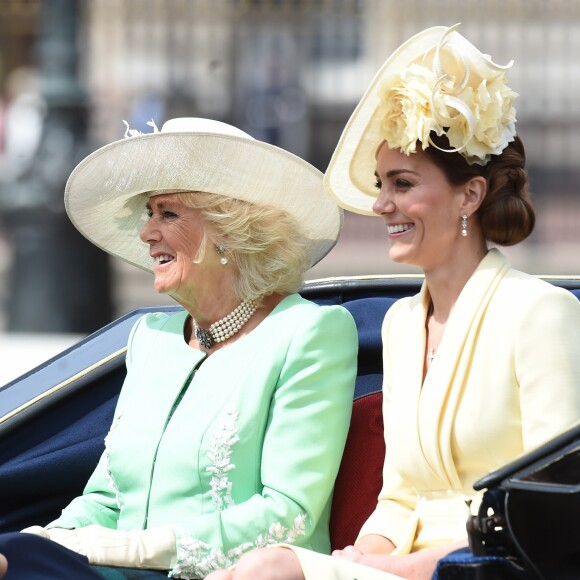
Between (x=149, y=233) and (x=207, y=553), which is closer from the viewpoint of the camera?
(x=207, y=553)

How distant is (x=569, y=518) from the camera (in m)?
2.70

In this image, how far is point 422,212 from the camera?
331cm

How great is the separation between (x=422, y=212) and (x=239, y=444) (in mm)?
707

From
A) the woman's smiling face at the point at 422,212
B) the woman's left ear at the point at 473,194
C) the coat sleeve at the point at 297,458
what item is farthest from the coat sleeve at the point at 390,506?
the woman's left ear at the point at 473,194

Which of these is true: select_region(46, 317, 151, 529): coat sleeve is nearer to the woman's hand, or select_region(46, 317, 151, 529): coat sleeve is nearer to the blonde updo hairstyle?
the blonde updo hairstyle

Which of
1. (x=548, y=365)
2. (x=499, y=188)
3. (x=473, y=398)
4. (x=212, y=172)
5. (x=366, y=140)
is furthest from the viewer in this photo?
(x=212, y=172)

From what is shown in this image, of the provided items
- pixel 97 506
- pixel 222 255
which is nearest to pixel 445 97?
pixel 222 255

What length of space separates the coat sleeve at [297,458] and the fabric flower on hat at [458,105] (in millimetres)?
560

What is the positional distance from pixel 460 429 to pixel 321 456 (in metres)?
0.43

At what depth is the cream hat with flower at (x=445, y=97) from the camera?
10.6 feet

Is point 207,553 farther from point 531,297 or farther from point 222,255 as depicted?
point 531,297

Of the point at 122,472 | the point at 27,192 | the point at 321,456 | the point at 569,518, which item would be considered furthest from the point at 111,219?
the point at 27,192

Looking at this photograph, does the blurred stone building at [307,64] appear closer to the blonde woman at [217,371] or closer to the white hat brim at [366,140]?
the blonde woman at [217,371]

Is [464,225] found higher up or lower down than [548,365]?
higher up
